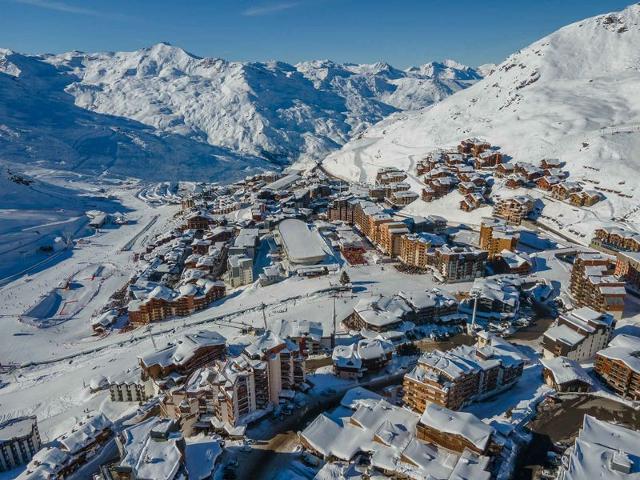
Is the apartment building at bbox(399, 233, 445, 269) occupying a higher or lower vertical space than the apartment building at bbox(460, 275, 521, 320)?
higher

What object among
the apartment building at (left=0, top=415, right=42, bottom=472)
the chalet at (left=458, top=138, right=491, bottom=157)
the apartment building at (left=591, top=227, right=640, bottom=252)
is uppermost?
the chalet at (left=458, top=138, right=491, bottom=157)

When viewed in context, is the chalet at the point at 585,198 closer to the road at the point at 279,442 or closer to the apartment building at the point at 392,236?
the apartment building at the point at 392,236

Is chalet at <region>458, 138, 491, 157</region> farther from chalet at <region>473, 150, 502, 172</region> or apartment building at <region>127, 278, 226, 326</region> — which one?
apartment building at <region>127, 278, 226, 326</region>

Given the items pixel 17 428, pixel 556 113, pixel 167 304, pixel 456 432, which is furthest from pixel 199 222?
pixel 556 113

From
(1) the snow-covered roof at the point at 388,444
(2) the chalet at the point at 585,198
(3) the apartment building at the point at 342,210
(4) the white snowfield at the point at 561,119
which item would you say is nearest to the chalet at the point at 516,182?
(4) the white snowfield at the point at 561,119

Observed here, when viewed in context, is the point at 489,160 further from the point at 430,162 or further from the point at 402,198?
the point at 402,198

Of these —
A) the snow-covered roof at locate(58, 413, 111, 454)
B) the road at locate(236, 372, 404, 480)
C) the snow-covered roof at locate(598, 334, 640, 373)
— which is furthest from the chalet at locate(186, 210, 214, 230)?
the snow-covered roof at locate(598, 334, 640, 373)
